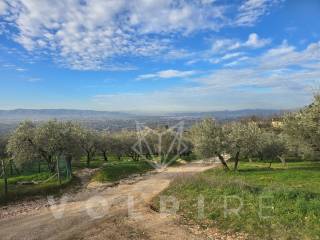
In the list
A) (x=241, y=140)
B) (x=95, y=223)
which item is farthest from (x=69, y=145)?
(x=241, y=140)

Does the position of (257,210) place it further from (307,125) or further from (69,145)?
(69,145)

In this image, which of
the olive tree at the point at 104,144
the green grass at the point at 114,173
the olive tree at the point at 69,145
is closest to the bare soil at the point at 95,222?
the green grass at the point at 114,173

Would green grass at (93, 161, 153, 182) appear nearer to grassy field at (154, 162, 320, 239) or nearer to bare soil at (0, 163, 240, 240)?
bare soil at (0, 163, 240, 240)

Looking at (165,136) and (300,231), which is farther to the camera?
(165,136)

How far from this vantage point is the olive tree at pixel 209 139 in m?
59.8

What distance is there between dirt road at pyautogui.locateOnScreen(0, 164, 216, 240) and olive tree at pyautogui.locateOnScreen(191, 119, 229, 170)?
30734 mm

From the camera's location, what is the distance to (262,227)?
755 inches

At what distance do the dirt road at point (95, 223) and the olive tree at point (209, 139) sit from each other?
1210 inches

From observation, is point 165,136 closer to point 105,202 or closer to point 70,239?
point 105,202

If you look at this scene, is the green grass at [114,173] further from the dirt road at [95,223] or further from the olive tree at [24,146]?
the dirt road at [95,223]

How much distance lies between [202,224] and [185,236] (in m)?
2.39

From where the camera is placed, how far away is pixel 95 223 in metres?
22.5

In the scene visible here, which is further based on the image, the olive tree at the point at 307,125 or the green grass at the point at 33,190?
the green grass at the point at 33,190

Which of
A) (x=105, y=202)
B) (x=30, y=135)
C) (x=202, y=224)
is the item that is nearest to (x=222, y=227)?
(x=202, y=224)
